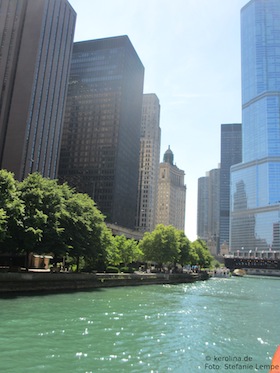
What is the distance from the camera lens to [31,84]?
135 metres

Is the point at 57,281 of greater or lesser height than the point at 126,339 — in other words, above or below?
above

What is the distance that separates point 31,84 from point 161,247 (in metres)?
76.0

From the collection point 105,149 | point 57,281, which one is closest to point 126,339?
point 57,281

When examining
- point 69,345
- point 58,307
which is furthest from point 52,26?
point 69,345

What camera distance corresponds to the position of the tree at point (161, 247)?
107250 mm

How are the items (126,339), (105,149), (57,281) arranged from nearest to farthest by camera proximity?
1. (126,339)
2. (57,281)
3. (105,149)

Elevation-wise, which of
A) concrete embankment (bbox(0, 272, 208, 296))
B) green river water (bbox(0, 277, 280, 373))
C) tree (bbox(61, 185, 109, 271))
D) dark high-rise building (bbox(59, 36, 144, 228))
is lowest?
green river water (bbox(0, 277, 280, 373))

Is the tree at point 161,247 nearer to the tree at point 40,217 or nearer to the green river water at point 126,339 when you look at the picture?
the tree at point 40,217

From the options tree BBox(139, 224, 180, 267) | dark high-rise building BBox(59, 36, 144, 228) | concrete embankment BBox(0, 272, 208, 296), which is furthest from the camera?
dark high-rise building BBox(59, 36, 144, 228)

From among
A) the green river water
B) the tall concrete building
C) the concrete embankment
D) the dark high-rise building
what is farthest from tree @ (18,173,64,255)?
the dark high-rise building

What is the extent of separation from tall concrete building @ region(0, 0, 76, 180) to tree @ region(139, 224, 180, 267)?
4997 centimetres

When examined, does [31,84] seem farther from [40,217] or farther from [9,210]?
[9,210]

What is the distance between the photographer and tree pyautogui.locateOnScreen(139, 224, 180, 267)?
107 metres

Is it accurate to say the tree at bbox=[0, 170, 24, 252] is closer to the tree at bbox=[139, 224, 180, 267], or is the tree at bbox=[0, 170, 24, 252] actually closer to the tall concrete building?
the tree at bbox=[139, 224, 180, 267]
